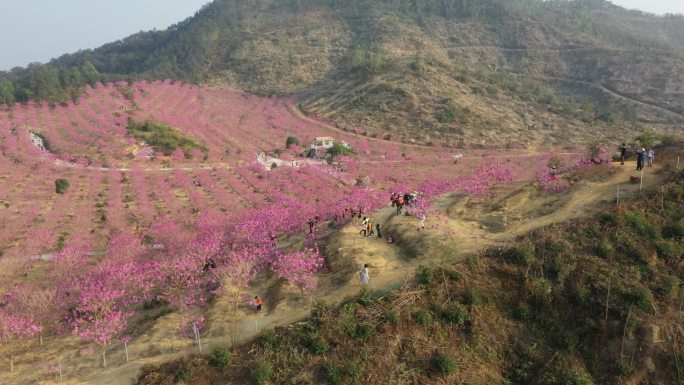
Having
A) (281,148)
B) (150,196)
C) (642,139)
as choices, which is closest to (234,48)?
(281,148)

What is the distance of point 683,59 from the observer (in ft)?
435

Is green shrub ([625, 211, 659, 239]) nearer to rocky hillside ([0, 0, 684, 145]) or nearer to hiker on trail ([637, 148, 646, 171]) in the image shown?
hiker on trail ([637, 148, 646, 171])

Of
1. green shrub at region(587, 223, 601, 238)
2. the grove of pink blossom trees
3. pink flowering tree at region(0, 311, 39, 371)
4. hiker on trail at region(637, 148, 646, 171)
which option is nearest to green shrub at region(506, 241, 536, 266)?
green shrub at region(587, 223, 601, 238)

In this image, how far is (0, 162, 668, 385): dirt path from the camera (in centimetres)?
2392

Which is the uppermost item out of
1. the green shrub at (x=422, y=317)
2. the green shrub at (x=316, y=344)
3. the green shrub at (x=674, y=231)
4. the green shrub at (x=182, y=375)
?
the green shrub at (x=674, y=231)

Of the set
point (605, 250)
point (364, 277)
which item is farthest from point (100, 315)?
point (605, 250)

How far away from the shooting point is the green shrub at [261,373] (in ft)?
59.3

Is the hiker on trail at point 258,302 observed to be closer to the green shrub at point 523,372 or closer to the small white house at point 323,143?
the green shrub at point 523,372

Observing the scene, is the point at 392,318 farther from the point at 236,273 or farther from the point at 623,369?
the point at 236,273

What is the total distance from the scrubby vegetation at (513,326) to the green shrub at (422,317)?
49mm

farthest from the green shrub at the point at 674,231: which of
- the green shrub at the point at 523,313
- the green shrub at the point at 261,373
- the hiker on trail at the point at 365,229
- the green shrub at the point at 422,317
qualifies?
the green shrub at the point at 261,373

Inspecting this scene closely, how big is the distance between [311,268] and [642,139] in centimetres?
2695

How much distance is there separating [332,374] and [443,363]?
170 inches

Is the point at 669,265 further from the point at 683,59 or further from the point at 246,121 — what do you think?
the point at 683,59
